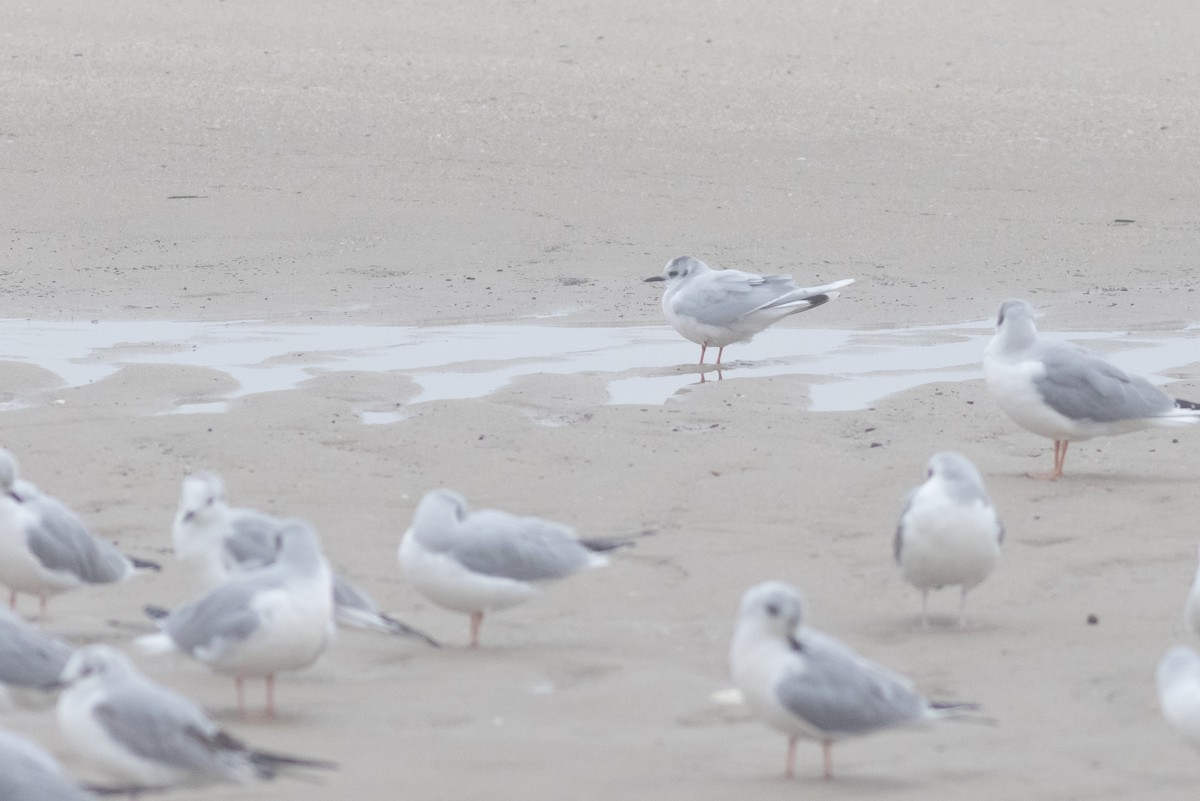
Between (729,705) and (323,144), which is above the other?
(323,144)

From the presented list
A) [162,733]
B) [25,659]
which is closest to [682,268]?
[25,659]

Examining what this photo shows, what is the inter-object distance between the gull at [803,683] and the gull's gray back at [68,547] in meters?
2.34

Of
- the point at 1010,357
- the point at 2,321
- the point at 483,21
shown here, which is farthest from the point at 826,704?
the point at 483,21

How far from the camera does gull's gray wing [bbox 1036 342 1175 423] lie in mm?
8602

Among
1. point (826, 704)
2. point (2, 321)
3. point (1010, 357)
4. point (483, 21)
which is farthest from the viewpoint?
point (483, 21)

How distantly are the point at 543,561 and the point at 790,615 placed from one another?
1439 millimetres

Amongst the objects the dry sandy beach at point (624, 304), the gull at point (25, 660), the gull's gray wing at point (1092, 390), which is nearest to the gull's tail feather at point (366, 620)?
the dry sandy beach at point (624, 304)

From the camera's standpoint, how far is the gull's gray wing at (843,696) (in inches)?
205

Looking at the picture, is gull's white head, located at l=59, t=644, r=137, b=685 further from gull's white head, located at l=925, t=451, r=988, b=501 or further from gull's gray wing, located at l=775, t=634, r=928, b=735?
gull's white head, located at l=925, t=451, r=988, b=501

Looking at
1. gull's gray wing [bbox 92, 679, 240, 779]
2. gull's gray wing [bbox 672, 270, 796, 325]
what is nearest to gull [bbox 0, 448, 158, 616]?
gull's gray wing [bbox 92, 679, 240, 779]

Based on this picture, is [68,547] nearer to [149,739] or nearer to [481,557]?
[481,557]

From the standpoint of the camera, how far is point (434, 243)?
47.0 feet

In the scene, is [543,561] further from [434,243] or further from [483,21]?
[483,21]

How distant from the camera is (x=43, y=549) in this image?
640 cm
